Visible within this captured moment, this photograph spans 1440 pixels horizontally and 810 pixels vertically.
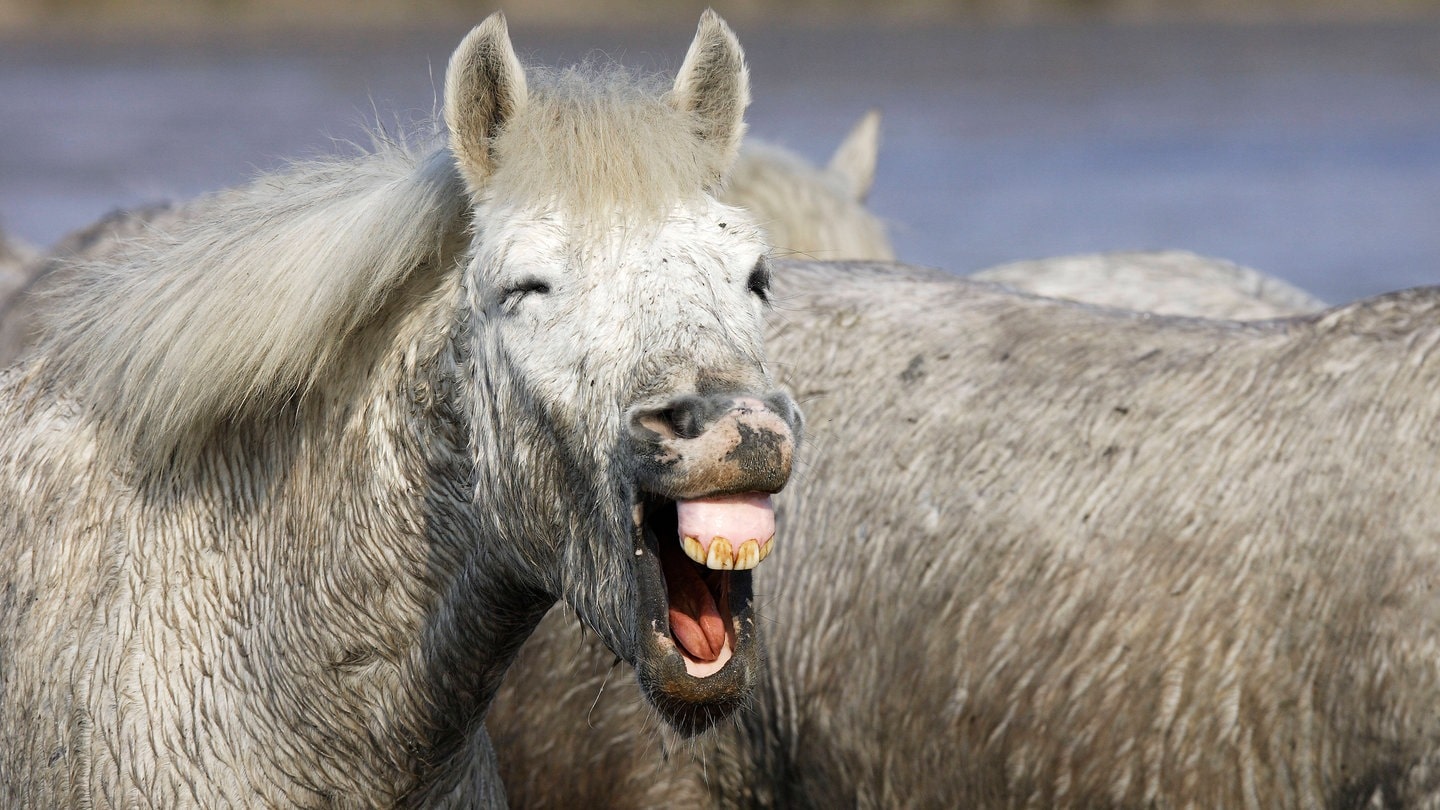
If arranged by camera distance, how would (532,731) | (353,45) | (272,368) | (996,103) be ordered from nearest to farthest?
(272,368) < (532,731) < (996,103) < (353,45)

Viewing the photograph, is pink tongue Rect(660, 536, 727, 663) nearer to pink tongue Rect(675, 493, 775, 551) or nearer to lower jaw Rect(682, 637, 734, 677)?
lower jaw Rect(682, 637, 734, 677)

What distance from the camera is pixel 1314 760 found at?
3.21m

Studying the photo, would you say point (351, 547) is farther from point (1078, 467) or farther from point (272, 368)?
point (1078, 467)

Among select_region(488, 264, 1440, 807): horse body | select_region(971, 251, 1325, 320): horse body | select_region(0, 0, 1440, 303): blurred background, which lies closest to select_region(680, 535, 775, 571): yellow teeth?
select_region(0, 0, 1440, 303): blurred background

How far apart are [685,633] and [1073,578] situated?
150 cm

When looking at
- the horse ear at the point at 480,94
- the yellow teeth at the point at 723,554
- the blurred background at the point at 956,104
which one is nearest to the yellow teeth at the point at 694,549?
the yellow teeth at the point at 723,554

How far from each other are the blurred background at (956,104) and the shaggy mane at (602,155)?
0.45 meters

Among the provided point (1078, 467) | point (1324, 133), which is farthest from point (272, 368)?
point (1324, 133)

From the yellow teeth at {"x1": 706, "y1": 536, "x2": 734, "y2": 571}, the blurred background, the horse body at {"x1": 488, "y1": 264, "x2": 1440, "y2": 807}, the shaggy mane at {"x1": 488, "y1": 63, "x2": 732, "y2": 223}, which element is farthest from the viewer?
the blurred background

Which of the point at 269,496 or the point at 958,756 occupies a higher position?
the point at 269,496

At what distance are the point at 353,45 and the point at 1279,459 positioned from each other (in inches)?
1480

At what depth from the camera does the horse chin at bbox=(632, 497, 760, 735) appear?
230cm

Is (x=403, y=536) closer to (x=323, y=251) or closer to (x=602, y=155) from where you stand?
(x=323, y=251)

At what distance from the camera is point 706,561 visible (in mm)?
2219
